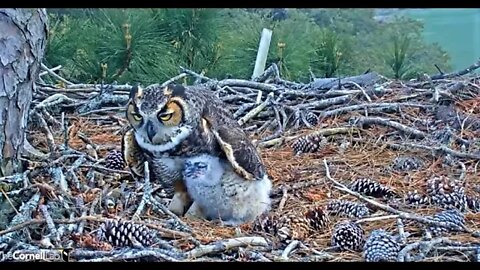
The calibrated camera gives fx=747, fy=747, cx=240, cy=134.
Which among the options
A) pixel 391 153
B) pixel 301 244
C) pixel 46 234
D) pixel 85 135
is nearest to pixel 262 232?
pixel 301 244

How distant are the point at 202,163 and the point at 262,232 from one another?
312 millimetres

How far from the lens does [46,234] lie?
2221 millimetres

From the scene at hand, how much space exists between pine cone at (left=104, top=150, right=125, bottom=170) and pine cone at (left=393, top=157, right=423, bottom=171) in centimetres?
113

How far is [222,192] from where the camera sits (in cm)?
257

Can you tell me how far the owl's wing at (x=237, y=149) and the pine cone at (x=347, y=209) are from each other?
10.8 inches

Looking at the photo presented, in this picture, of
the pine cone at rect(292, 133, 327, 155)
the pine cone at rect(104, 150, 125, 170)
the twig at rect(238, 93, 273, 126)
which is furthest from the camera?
the twig at rect(238, 93, 273, 126)

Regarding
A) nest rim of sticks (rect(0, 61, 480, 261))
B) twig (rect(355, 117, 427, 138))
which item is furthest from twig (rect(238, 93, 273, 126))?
twig (rect(355, 117, 427, 138))

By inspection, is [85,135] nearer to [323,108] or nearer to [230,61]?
[323,108]

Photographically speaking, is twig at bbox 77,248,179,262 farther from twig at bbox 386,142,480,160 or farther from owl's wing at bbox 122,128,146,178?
twig at bbox 386,142,480,160

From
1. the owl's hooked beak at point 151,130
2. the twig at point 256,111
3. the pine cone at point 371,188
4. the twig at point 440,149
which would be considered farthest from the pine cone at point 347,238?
the twig at point 256,111

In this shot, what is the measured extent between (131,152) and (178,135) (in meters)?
0.27

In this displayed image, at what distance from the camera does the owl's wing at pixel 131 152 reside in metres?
2.55

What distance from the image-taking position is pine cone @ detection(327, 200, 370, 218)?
249 cm

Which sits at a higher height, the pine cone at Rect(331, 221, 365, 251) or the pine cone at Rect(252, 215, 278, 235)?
the pine cone at Rect(331, 221, 365, 251)
